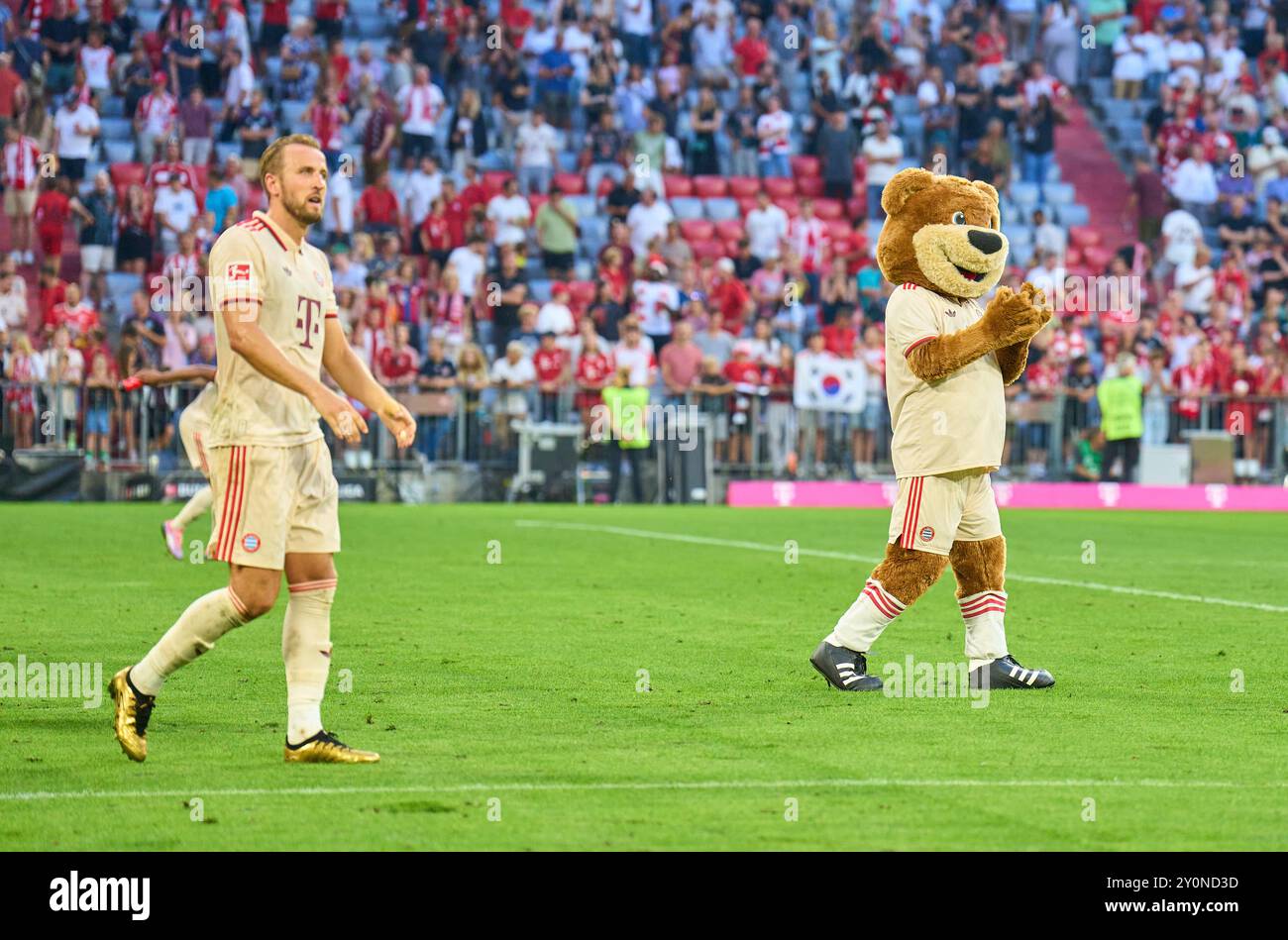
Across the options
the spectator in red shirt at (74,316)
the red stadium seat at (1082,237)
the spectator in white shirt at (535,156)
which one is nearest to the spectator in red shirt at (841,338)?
the spectator in white shirt at (535,156)

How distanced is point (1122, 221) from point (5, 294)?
1787cm

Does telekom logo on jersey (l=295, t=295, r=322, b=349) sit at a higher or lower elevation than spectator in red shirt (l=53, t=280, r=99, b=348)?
lower

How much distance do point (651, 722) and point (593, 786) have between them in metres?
1.39

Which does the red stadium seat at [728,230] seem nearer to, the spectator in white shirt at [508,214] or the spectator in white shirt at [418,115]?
the spectator in white shirt at [508,214]

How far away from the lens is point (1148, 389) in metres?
27.3

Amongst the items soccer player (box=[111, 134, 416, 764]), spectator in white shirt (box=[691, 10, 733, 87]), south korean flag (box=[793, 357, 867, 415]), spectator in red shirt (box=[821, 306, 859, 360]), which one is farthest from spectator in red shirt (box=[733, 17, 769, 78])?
soccer player (box=[111, 134, 416, 764])

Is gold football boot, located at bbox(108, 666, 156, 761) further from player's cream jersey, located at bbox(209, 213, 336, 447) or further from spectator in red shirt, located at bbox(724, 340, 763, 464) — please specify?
spectator in red shirt, located at bbox(724, 340, 763, 464)

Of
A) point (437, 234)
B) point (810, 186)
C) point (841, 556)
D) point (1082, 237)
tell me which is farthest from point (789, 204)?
point (841, 556)

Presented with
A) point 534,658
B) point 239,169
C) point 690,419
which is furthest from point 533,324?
point 534,658

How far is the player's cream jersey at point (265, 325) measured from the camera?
6.89m

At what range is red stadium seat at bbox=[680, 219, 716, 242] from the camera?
98.6ft

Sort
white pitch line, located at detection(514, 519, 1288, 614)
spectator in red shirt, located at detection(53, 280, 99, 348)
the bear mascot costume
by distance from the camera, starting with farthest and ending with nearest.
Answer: spectator in red shirt, located at detection(53, 280, 99, 348) → white pitch line, located at detection(514, 519, 1288, 614) → the bear mascot costume

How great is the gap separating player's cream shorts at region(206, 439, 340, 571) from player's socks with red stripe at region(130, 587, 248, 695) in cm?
16

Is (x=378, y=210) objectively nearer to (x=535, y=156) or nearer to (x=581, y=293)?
(x=535, y=156)
